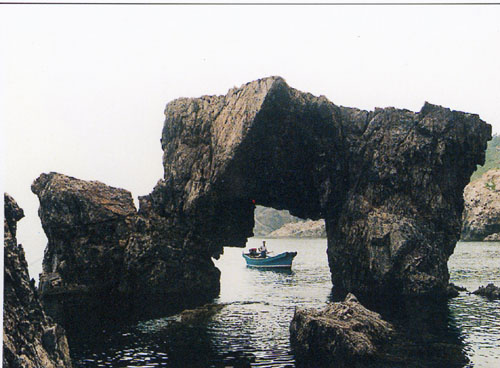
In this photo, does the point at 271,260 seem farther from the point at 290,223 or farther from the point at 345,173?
the point at 290,223

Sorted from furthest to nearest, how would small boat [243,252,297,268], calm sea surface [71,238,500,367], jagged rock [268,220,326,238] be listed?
jagged rock [268,220,326,238], small boat [243,252,297,268], calm sea surface [71,238,500,367]

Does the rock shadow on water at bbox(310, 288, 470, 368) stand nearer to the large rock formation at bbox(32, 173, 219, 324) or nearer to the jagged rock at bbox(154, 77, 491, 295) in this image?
the jagged rock at bbox(154, 77, 491, 295)

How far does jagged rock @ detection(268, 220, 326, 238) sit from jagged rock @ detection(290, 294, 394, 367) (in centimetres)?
11907

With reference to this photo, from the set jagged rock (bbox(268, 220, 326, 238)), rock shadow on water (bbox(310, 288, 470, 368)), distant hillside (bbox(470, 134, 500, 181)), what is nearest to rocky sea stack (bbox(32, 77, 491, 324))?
rock shadow on water (bbox(310, 288, 470, 368))

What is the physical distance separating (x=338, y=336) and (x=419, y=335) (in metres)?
6.74

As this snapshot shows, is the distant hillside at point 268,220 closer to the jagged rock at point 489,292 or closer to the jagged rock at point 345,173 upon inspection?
the jagged rock at point 345,173

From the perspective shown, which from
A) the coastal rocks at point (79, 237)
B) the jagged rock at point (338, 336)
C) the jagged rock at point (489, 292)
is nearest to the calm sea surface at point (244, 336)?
the jagged rock at point (489, 292)

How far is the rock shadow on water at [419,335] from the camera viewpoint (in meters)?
26.5

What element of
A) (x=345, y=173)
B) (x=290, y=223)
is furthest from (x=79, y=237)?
(x=290, y=223)

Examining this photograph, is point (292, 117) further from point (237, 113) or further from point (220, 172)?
point (220, 172)

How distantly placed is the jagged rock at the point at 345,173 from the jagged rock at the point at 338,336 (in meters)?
14.7

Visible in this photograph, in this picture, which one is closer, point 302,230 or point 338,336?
point 338,336

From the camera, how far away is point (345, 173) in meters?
49.0

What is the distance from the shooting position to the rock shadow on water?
26.5 m
